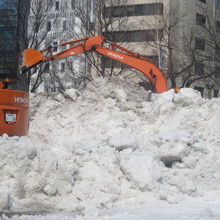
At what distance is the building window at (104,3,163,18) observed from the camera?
79.7 ft

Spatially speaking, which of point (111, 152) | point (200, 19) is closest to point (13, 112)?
point (111, 152)

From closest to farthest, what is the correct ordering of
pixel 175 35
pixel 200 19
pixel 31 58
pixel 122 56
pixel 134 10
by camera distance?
pixel 31 58 → pixel 122 56 → pixel 175 35 → pixel 134 10 → pixel 200 19

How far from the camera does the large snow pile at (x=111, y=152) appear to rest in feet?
21.5

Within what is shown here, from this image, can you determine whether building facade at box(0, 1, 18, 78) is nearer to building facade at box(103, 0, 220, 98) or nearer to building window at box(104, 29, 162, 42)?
building facade at box(103, 0, 220, 98)

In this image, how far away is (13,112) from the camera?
7.88 metres

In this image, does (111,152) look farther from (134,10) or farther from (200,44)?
(134,10)

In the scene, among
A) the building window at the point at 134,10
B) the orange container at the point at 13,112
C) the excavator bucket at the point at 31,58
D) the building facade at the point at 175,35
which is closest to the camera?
the orange container at the point at 13,112

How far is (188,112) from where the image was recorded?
10.8m

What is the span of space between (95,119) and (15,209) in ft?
16.7

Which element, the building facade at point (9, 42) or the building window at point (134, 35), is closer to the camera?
the building facade at point (9, 42)

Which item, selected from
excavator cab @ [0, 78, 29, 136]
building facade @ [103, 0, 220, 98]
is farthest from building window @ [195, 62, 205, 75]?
excavator cab @ [0, 78, 29, 136]

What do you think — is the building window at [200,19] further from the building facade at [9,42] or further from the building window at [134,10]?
the building facade at [9,42]

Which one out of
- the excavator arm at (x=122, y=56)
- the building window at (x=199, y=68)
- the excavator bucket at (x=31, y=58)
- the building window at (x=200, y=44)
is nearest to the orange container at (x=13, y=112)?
the excavator bucket at (x=31, y=58)

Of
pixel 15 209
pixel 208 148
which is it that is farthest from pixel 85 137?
pixel 15 209
